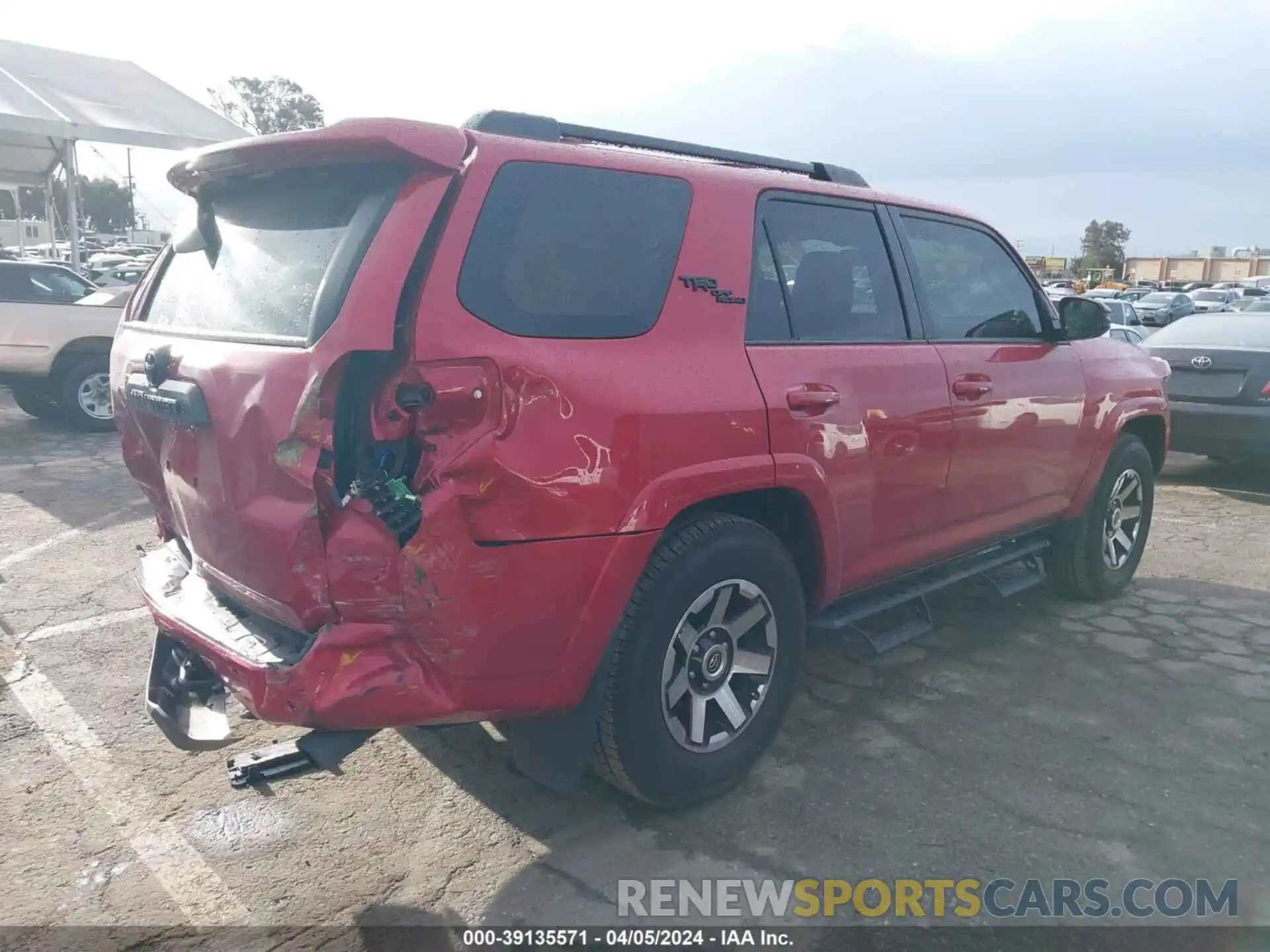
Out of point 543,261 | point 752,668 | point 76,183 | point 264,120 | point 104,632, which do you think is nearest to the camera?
point 543,261

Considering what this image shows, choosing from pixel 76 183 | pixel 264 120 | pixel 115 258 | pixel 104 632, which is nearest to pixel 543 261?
pixel 104 632

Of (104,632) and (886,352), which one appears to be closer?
(886,352)

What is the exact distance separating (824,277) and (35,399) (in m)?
9.68

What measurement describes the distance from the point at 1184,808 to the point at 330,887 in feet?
8.70

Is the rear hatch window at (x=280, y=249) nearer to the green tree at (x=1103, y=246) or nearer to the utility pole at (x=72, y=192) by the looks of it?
the utility pole at (x=72, y=192)

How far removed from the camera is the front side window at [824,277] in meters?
3.15

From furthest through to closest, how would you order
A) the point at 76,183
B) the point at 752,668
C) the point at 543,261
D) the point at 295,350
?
1. the point at 76,183
2. the point at 752,668
3. the point at 543,261
4. the point at 295,350

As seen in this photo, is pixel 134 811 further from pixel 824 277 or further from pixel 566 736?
pixel 824 277

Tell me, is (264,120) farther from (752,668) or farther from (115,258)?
(752,668)

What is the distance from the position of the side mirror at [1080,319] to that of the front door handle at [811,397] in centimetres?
187

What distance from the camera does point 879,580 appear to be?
3.65 metres

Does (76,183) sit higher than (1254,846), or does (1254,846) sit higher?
(76,183)

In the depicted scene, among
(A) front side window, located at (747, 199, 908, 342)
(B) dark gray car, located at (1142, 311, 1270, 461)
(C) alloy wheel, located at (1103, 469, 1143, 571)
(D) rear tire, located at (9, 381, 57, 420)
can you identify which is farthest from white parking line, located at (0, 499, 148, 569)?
(B) dark gray car, located at (1142, 311, 1270, 461)

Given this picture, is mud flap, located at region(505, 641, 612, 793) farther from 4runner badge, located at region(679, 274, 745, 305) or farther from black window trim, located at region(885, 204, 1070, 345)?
black window trim, located at region(885, 204, 1070, 345)
